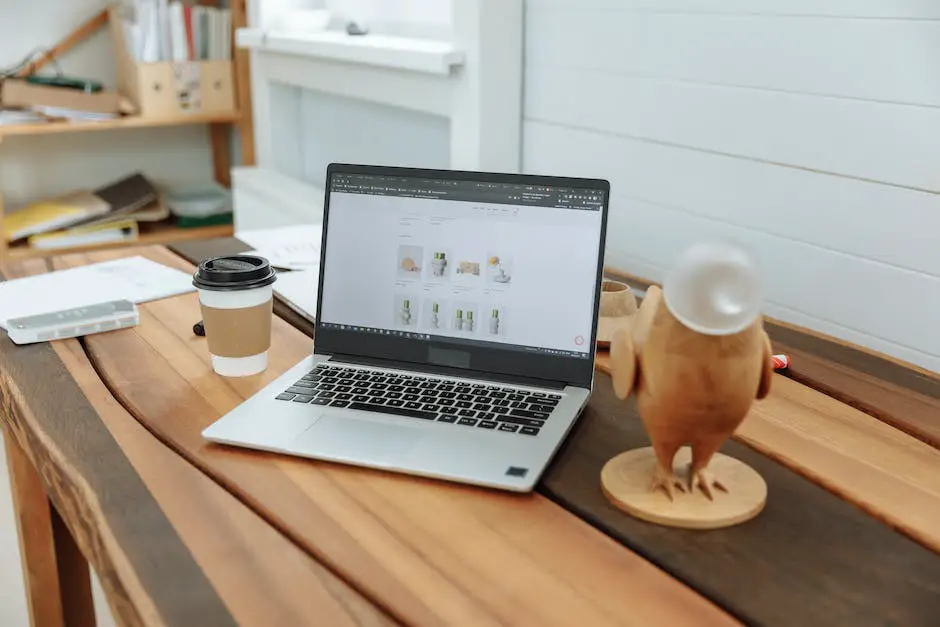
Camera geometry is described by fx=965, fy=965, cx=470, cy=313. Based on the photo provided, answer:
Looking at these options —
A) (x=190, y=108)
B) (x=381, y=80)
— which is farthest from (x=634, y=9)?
(x=190, y=108)

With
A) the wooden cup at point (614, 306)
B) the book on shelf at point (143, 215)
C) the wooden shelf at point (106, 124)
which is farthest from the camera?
the book on shelf at point (143, 215)

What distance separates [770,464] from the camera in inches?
33.1

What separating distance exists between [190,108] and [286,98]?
0.93ft

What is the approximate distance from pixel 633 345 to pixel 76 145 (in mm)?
2555

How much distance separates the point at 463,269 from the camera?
1.02 meters

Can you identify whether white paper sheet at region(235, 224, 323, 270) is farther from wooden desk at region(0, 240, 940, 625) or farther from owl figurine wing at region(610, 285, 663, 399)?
owl figurine wing at region(610, 285, 663, 399)

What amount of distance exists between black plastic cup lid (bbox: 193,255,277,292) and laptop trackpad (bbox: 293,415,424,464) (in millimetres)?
204

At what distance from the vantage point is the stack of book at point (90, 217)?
2.56 meters

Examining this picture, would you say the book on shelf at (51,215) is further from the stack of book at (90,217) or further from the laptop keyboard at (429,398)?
the laptop keyboard at (429,398)

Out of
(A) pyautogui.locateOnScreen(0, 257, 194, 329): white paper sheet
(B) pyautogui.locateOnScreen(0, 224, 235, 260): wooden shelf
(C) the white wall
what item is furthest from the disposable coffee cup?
(C) the white wall

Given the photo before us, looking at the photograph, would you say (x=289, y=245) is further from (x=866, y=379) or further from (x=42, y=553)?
(x=866, y=379)

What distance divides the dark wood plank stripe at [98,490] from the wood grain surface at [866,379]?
65cm

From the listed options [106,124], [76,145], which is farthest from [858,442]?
[76,145]

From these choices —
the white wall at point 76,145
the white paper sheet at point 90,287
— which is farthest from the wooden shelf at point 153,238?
the white paper sheet at point 90,287
